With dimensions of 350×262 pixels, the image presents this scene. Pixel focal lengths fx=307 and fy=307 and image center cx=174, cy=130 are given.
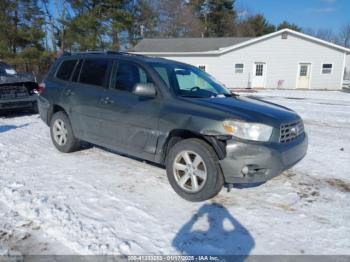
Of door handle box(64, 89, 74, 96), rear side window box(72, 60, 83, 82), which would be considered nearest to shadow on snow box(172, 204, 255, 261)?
door handle box(64, 89, 74, 96)

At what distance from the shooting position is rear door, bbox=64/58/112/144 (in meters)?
5.05

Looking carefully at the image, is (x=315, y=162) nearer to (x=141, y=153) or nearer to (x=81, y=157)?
(x=141, y=153)

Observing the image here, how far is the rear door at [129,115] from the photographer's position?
14.2 ft

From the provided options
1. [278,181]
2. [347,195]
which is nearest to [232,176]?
[278,181]

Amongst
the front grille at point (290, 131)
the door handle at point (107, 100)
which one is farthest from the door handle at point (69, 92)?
the front grille at point (290, 131)

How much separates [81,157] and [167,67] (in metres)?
2.33

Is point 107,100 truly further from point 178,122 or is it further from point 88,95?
point 178,122

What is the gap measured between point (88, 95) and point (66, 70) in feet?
3.52

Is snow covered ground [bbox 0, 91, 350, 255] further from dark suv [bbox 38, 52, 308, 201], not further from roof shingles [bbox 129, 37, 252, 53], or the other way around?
roof shingles [bbox 129, 37, 252, 53]

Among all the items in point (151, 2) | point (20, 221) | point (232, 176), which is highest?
point (151, 2)

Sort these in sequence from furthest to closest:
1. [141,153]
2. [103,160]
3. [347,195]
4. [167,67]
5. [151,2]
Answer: [151,2] < [103,160] < [167,67] < [141,153] < [347,195]

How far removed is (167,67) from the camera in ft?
15.7

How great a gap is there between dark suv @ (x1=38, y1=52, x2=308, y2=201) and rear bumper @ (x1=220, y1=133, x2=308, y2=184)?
12 mm

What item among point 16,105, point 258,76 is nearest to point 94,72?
point 16,105
